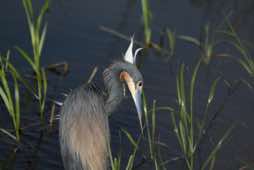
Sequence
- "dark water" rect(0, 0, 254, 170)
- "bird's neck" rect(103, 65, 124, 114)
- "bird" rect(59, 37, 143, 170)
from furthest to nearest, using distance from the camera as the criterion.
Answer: "dark water" rect(0, 0, 254, 170) → "bird's neck" rect(103, 65, 124, 114) → "bird" rect(59, 37, 143, 170)

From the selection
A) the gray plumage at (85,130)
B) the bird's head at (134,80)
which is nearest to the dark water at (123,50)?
the gray plumage at (85,130)

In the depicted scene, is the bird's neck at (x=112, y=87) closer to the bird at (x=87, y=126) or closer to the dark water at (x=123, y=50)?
the bird at (x=87, y=126)

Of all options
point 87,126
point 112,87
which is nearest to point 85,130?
point 87,126

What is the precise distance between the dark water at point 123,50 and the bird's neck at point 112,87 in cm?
74

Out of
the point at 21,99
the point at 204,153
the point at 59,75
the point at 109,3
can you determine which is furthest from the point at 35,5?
the point at 204,153

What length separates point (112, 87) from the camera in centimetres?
460

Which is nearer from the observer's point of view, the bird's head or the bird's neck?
the bird's head

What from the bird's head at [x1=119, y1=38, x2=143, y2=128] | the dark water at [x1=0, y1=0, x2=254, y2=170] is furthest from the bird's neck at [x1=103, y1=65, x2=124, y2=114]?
the dark water at [x1=0, y1=0, x2=254, y2=170]

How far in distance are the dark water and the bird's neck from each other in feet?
2.41

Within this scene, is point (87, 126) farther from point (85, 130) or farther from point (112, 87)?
point (112, 87)

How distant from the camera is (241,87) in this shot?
6.96 meters

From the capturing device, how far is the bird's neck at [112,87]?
4.57 metres

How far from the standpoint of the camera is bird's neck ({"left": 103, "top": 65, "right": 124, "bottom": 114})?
4.57 meters

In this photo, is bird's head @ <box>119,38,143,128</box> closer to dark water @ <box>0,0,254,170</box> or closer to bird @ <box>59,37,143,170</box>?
bird @ <box>59,37,143,170</box>
